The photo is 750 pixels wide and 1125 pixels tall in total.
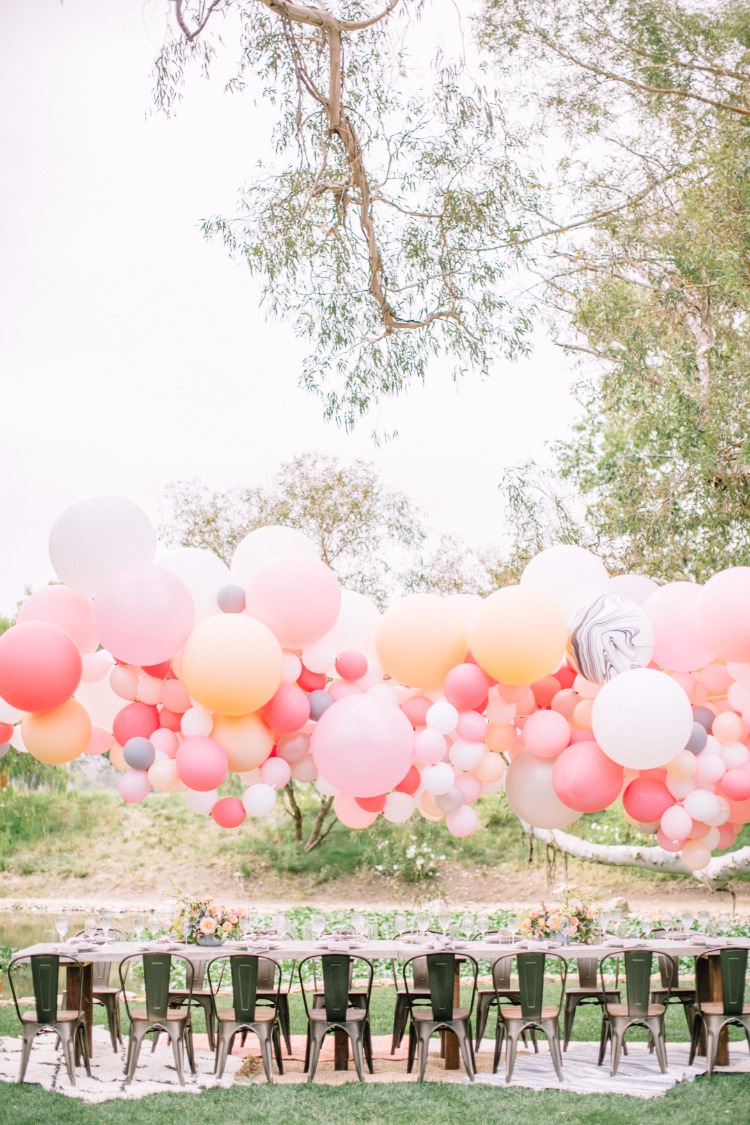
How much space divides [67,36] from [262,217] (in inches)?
312

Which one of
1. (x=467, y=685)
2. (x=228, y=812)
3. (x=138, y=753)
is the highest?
(x=467, y=685)

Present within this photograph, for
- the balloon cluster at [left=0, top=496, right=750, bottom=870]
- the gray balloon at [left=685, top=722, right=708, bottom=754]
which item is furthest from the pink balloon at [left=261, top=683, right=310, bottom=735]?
the gray balloon at [left=685, top=722, right=708, bottom=754]

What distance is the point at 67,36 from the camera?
15258 mm

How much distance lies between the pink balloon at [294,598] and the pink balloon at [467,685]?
55cm

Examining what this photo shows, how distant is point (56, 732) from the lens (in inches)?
179

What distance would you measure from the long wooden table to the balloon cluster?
1.81 metres

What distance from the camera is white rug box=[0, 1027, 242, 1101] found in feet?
19.5

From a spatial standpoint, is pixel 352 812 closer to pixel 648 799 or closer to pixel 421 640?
pixel 421 640

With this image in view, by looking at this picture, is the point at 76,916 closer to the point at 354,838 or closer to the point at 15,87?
the point at 354,838

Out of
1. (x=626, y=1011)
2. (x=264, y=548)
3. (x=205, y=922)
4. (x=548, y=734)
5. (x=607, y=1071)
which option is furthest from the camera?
(x=205, y=922)

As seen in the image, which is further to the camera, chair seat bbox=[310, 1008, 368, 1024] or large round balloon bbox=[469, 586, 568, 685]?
chair seat bbox=[310, 1008, 368, 1024]

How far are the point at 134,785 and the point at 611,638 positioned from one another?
Answer: 6.44 feet

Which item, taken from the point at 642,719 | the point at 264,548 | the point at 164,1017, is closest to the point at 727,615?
the point at 642,719

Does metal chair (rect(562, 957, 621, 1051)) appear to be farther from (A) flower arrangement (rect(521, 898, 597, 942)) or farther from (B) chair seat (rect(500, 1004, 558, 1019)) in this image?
(B) chair seat (rect(500, 1004, 558, 1019))
